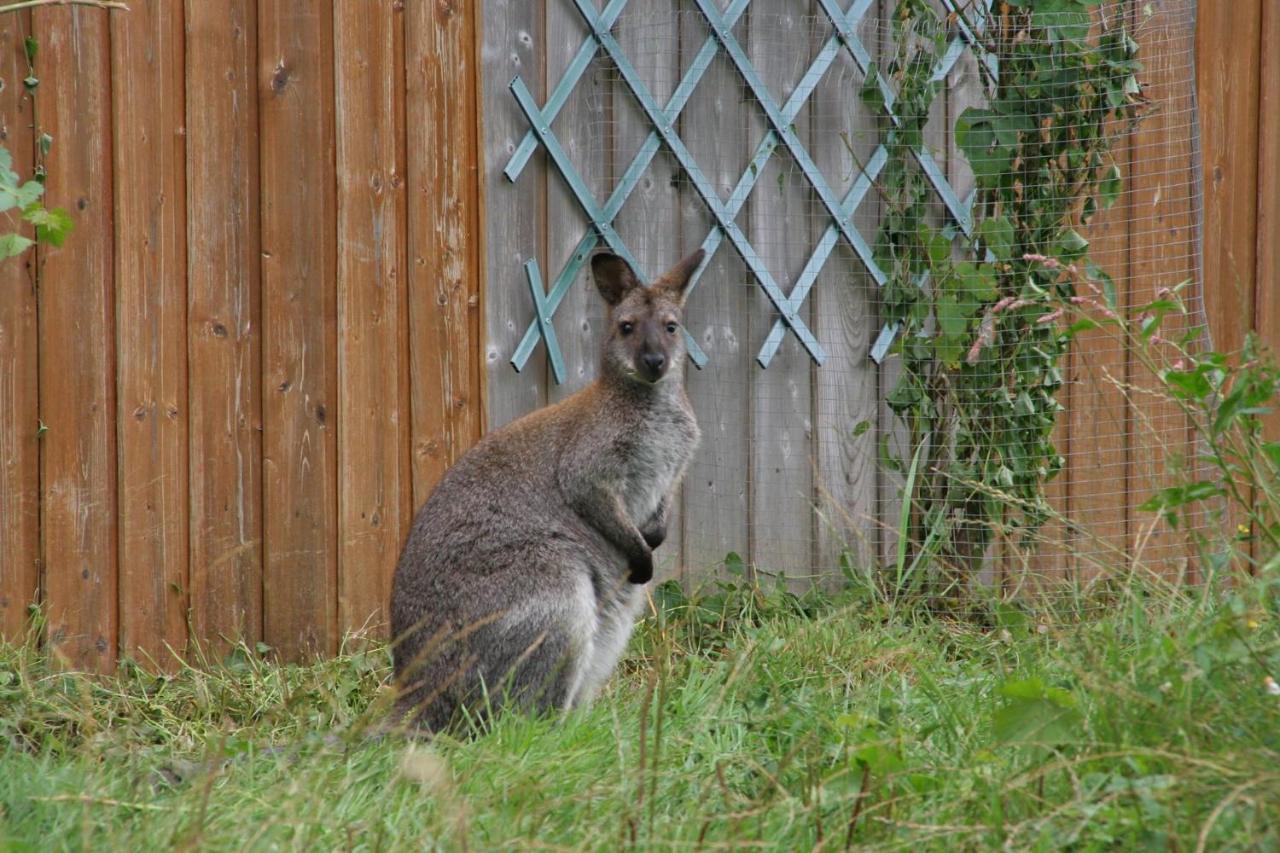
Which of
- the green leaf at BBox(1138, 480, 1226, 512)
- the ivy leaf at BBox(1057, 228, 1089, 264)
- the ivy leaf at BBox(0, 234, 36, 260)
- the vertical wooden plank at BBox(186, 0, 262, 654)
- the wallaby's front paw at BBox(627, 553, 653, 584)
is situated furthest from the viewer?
the ivy leaf at BBox(1057, 228, 1089, 264)

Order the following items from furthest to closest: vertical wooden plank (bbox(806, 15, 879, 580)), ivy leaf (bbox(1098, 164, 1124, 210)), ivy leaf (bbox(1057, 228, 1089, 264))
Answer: vertical wooden plank (bbox(806, 15, 879, 580))
ivy leaf (bbox(1098, 164, 1124, 210))
ivy leaf (bbox(1057, 228, 1089, 264))

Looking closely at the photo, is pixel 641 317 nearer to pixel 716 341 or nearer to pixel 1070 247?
pixel 716 341

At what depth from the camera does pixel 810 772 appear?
2.61 metres

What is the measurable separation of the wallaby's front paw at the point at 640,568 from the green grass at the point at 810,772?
898mm

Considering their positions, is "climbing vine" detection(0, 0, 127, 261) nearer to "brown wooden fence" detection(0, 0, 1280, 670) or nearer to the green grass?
"brown wooden fence" detection(0, 0, 1280, 670)

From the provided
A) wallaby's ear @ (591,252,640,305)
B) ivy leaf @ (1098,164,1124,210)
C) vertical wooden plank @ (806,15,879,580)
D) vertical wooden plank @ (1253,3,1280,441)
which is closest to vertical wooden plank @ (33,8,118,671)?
wallaby's ear @ (591,252,640,305)

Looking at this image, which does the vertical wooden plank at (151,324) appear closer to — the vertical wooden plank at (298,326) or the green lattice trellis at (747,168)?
the vertical wooden plank at (298,326)

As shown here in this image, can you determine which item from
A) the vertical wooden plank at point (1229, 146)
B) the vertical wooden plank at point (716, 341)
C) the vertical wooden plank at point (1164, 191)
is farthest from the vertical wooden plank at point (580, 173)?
the vertical wooden plank at point (1229, 146)

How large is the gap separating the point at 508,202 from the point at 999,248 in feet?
6.52

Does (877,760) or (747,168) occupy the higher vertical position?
(747,168)

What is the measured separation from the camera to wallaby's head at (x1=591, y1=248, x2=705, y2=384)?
4879mm

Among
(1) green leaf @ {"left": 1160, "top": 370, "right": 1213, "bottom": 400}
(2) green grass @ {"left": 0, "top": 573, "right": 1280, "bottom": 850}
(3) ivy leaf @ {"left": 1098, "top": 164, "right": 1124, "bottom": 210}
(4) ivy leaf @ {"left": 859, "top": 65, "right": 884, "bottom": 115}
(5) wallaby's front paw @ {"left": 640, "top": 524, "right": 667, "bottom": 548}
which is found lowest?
(2) green grass @ {"left": 0, "top": 573, "right": 1280, "bottom": 850}

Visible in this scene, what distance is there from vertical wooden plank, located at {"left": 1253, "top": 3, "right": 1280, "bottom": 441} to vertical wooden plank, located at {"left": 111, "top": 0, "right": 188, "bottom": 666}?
4.98 m

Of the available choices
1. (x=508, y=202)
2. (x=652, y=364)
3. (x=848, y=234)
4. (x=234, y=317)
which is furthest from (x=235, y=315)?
(x=848, y=234)
